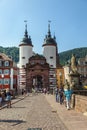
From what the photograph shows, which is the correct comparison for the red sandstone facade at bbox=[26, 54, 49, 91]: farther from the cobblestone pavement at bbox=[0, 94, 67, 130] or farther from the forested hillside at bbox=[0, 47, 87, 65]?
the cobblestone pavement at bbox=[0, 94, 67, 130]

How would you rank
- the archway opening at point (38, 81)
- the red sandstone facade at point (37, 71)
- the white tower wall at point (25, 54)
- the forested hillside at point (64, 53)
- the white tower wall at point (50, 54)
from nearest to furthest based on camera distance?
the red sandstone facade at point (37, 71), the white tower wall at point (50, 54), the white tower wall at point (25, 54), the archway opening at point (38, 81), the forested hillside at point (64, 53)

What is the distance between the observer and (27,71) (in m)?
97.0

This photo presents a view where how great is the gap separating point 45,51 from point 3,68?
50.2 feet

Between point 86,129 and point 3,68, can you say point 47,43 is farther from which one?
point 86,129

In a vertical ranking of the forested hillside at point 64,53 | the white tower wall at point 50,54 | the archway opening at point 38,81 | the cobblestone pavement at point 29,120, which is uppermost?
the forested hillside at point 64,53

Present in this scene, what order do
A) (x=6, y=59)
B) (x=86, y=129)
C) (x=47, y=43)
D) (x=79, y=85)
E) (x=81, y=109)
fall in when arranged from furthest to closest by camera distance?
(x=47, y=43) < (x=6, y=59) < (x=79, y=85) < (x=81, y=109) < (x=86, y=129)

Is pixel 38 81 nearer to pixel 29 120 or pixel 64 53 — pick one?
pixel 64 53

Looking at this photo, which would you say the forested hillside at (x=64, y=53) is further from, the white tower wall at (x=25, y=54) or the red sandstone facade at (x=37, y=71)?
the red sandstone facade at (x=37, y=71)

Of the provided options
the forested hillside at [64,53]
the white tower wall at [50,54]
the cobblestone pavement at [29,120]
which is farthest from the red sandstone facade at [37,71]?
the cobblestone pavement at [29,120]

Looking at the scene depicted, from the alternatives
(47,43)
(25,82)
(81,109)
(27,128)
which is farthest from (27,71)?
(27,128)

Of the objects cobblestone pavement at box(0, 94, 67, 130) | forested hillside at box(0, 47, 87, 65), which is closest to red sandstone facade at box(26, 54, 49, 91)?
forested hillside at box(0, 47, 87, 65)

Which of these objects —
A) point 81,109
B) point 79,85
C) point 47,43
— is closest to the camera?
point 81,109

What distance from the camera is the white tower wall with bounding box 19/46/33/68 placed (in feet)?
325

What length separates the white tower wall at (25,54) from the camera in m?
99.1
